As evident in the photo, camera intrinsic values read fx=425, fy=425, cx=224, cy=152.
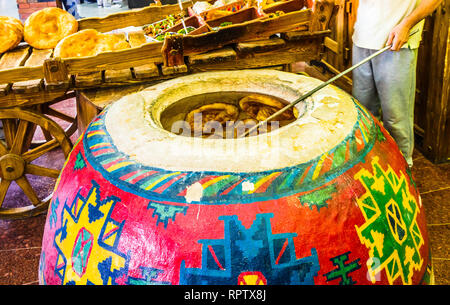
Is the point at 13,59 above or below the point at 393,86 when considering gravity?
above

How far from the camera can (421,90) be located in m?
3.91

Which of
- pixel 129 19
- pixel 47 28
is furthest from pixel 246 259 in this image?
pixel 129 19

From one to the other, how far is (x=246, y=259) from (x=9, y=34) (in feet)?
10.3

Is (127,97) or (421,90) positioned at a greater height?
(127,97)

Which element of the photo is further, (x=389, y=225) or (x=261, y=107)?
(x=261, y=107)

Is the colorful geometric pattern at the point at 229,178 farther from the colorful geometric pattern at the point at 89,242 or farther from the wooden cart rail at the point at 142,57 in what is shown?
the wooden cart rail at the point at 142,57

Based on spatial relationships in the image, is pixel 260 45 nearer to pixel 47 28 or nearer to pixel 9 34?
pixel 47 28

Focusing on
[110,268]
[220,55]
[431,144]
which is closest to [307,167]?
[110,268]

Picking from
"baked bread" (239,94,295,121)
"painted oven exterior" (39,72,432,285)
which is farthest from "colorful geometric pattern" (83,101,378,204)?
"baked bread" (239,94,295,121)

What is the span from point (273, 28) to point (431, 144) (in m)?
1.91

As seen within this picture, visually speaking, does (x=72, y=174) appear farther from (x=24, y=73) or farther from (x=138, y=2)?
(x=138, y=2)

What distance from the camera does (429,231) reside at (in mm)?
3064

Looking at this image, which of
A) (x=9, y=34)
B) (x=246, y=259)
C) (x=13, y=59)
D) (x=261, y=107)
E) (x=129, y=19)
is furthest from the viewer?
(x=129, y=19)

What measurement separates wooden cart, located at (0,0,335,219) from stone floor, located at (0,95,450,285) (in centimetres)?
21
